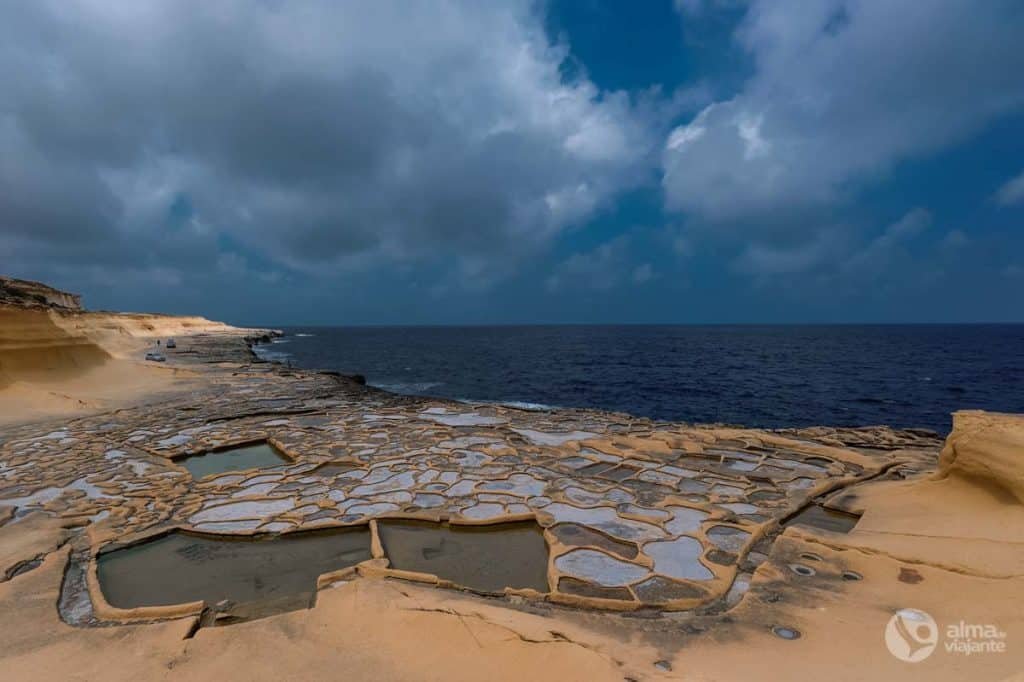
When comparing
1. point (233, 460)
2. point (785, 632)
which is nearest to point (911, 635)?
point (785, 632)

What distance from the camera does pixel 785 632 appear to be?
14.9 feet

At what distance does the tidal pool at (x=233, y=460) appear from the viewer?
10.8 meters

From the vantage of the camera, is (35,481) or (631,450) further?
(631,450)

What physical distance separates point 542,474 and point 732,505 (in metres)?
3.64

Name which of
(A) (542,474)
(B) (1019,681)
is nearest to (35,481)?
(A) (542,474)

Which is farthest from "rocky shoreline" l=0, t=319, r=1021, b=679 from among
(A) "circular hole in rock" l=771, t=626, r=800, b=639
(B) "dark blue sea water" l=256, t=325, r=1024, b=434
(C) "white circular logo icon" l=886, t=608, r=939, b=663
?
(B) "dark blue sea water" l=256, t=325, r=1024, b=434

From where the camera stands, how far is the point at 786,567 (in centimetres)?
587

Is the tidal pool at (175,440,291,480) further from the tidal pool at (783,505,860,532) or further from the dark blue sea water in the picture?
the dark blue sea water

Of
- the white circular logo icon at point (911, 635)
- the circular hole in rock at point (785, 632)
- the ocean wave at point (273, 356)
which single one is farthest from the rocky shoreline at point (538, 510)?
the ocean wave at point (273, 356)

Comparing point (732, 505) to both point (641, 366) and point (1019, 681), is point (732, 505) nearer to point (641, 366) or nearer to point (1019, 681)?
point (1019, 681)

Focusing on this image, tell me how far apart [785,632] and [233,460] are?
1157 centimetres

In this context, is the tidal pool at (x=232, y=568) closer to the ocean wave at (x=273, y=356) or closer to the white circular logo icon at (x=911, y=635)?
the white circular logo icon at (x=911, y=635)

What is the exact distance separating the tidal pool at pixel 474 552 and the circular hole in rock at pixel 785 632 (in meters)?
2.42

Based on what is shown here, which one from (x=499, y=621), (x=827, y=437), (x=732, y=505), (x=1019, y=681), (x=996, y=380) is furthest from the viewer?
(x=996, y=380)
